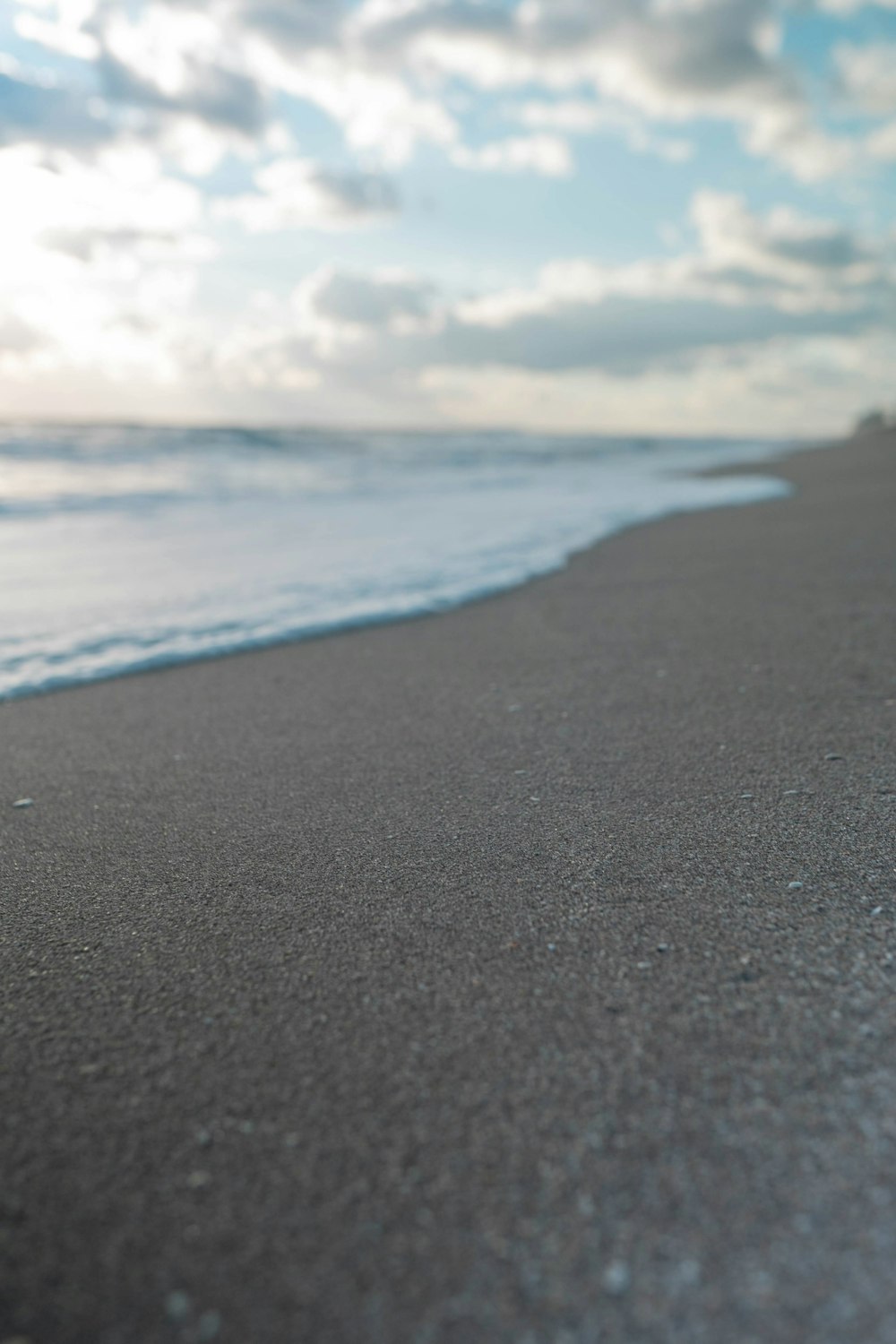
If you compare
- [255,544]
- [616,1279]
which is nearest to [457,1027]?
[616,1279]

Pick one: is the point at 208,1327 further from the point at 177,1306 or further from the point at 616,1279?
the point at 616,1279

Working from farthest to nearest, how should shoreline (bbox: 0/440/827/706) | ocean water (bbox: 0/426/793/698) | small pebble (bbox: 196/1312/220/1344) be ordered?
ocean water (bbox: 0/426/793/698) < shoreline (bbox: 0/440/827/706) < small pebble (bbox: 196/1312/220/1344)

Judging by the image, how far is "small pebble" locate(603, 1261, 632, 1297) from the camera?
1002 millimetres

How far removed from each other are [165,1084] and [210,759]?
4.81 ft

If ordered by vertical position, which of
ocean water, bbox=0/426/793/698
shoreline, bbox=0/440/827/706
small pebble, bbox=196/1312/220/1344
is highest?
ocean water, bbox=0/426/793/698

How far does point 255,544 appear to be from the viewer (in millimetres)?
7273

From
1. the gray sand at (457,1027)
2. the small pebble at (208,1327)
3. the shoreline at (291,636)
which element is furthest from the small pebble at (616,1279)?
the shoreline at (291,636)

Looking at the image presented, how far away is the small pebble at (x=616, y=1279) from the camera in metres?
1.00

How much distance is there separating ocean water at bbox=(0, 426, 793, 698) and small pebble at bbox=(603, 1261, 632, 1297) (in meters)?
3.14

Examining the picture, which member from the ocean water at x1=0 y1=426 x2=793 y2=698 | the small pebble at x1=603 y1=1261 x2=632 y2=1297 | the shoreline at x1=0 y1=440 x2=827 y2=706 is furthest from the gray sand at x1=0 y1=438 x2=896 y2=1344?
the ocean water at x1=0 y1=426 x2=793 y2=698

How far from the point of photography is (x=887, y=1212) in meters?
1.08

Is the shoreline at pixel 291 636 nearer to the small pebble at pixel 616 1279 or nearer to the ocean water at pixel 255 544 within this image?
the ocean water at pixel 255 544

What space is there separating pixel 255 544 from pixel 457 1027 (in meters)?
6.27

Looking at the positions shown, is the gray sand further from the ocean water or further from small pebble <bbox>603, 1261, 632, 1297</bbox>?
the ocean water
